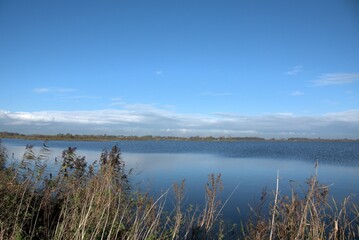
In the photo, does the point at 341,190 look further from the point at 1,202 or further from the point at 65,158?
the point at 1,202

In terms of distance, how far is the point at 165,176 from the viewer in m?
22.0

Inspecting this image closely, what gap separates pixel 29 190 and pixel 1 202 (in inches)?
53.6

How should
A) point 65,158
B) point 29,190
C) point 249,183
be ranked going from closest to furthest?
point 29,190
point 65,158
point 249,183

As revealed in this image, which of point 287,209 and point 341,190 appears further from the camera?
point 341,190

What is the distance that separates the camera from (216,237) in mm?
8930

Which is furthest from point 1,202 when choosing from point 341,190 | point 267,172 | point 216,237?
point 267,172

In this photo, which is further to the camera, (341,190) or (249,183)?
(249,183)

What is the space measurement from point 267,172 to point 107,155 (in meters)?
16.0

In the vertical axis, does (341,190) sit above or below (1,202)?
below

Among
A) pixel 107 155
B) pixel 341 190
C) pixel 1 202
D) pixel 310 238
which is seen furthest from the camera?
pixel 341 190

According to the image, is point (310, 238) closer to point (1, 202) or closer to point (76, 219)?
point (76, 219)

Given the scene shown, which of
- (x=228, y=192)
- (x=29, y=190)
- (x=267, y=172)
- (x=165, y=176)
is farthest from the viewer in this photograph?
(x=267, y=172)

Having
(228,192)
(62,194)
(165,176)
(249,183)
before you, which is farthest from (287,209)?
(165,176)

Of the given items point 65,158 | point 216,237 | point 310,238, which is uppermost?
point 65,158
